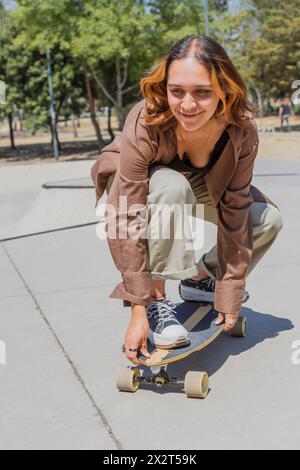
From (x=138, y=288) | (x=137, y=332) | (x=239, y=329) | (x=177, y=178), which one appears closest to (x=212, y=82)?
(x=177, y=178)

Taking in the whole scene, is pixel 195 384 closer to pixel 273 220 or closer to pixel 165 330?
pixel 165 330

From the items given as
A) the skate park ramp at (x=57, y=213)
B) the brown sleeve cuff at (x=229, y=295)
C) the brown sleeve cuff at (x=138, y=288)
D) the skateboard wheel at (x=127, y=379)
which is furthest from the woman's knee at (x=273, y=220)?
the skate park ramp at (x=57, y=213)

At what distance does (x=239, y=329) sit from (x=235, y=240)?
61cm

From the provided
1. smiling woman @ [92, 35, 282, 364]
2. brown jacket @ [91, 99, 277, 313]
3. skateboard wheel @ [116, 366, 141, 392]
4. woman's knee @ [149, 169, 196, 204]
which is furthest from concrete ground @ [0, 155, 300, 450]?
woman's knee @ [149, 169, 196, 204]

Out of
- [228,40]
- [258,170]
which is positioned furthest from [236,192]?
[228,40]

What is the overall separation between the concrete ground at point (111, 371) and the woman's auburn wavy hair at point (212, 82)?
109 cm

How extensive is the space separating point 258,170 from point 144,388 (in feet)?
32.0

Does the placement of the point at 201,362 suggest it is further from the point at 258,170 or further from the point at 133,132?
the point at 258,170

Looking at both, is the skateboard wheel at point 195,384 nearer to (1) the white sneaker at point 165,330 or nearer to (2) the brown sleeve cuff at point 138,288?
(1) the white sneaker at point 165,330

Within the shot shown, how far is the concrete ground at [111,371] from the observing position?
2184mm

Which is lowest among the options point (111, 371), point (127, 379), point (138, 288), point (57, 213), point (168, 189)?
point (57, 213)

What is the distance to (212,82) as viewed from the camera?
2293mm

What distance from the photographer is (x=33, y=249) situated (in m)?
5.74

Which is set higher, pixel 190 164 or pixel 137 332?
pixel 190 164
